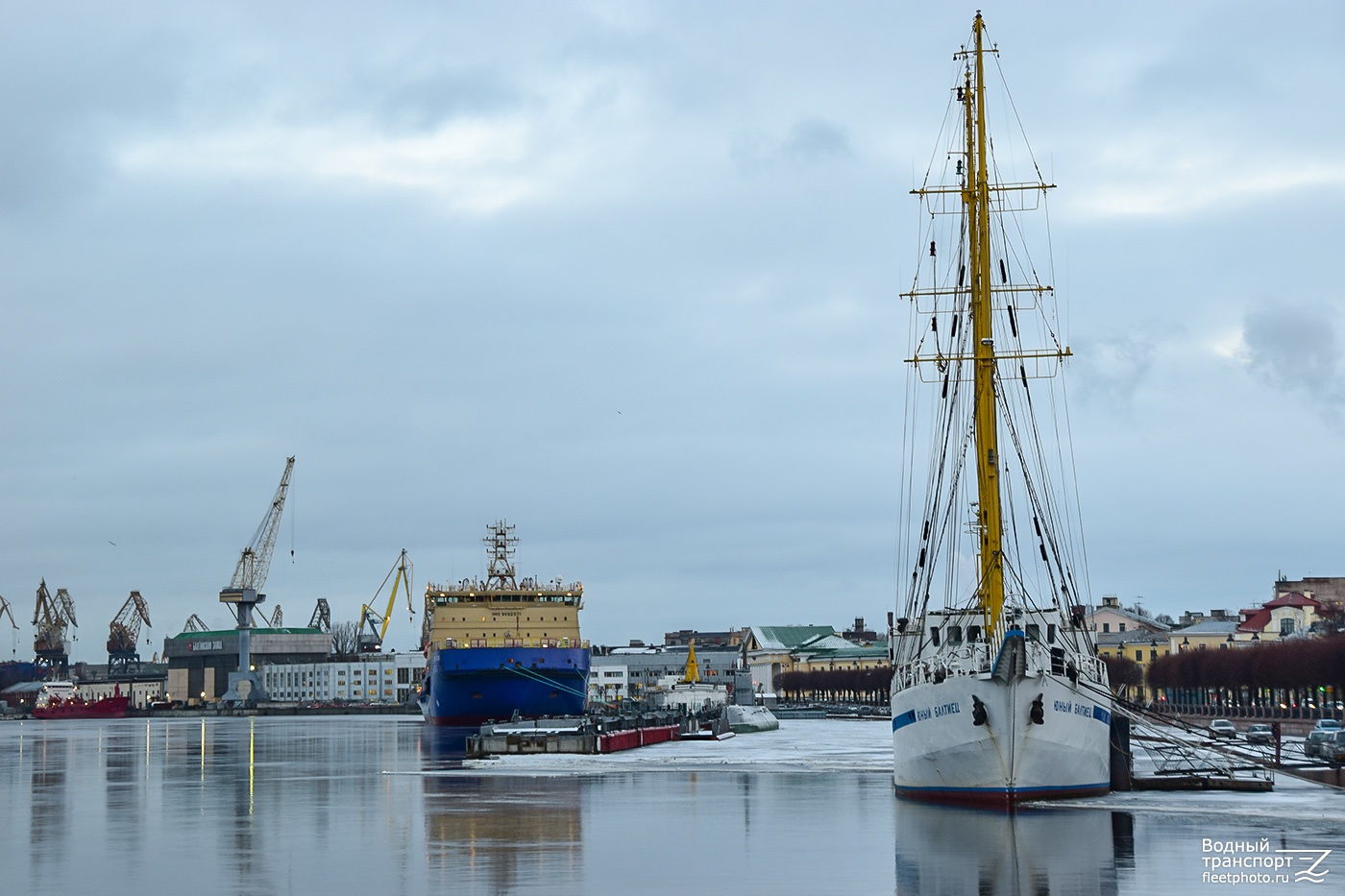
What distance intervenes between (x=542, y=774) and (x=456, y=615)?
71.8 m

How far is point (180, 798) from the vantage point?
5219 centimetres

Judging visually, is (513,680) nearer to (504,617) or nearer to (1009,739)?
(504,617)

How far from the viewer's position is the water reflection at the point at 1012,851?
27.2m

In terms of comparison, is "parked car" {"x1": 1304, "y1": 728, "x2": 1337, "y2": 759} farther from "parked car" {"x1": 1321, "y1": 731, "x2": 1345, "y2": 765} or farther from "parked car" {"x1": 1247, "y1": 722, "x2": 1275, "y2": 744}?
"parked car" {"x1": 1247, "y1": 722, "x2": 1275, "y2": 744}

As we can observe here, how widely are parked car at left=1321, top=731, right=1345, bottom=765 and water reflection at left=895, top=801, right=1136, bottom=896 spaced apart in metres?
21.9

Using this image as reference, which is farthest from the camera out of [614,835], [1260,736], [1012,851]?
[1260,736]

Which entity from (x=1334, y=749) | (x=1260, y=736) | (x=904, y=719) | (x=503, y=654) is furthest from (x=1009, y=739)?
(x=503, y=654)

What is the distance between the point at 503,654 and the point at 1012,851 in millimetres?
86445

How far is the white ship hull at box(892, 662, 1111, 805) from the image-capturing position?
38.6m

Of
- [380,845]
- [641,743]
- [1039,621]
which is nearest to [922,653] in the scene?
[1039,621]

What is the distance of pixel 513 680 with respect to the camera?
381 feet

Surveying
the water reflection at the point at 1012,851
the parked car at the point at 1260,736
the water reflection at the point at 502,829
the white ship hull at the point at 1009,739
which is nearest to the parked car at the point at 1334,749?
the parked car at the point at 1260,736

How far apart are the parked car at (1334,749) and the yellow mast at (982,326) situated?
20.4 metres

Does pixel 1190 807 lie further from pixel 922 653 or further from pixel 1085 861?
pixel 1085 861
